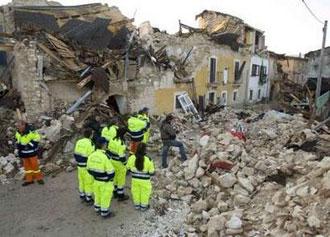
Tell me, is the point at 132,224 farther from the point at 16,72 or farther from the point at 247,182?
the point at 16,72

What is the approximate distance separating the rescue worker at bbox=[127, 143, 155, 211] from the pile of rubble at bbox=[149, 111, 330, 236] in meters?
0.76

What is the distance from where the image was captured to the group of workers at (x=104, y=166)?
6957 millimetres

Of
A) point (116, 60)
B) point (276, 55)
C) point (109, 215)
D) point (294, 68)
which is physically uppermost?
point (276, 55)

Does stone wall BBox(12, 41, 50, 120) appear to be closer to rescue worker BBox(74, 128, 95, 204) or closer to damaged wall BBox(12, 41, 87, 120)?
damaged wall BBox(12, 41, 87, 120)

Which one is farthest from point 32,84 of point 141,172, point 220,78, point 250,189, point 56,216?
point 220,78

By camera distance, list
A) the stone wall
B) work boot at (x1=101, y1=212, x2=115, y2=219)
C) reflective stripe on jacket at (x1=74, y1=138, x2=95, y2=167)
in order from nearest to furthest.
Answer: work boot at (x1=101, y1=212, x2=115, y2=219), reflective stripe on jacket at (x1=74, y1=138, x2=95, y2=167), the stone wall

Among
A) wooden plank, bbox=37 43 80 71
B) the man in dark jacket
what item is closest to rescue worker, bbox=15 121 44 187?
the man in dark jacket

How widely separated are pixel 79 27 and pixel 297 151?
40.2 feet

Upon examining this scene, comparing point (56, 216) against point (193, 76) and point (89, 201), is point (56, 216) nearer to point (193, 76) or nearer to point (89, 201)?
point (89, 201)

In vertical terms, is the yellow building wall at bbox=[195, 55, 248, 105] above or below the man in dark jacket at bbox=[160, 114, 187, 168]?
above

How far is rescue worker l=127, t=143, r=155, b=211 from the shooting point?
7055mm

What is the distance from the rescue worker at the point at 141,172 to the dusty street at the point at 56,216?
0.43 meters

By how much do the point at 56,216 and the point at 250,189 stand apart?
14.3 ft

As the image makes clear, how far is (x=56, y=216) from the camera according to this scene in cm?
760
